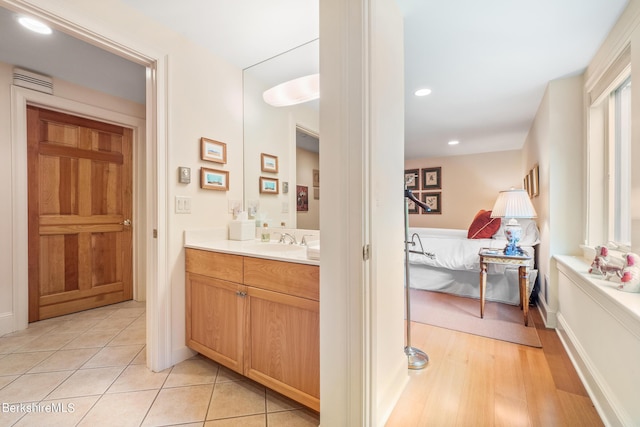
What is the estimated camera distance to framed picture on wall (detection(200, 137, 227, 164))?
2.01 metres

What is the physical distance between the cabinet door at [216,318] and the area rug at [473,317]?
1694 mm

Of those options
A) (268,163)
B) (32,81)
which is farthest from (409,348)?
(32,81)

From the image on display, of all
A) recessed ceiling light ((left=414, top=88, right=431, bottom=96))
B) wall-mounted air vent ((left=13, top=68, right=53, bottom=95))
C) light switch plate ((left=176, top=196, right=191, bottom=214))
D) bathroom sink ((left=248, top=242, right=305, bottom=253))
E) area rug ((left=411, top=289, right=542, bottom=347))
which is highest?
recessed ceiling light ((left=414, top=88, right=431, bottom=96))

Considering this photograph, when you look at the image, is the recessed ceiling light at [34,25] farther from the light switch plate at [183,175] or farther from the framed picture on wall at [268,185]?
the framed picture on wall at [268,185]

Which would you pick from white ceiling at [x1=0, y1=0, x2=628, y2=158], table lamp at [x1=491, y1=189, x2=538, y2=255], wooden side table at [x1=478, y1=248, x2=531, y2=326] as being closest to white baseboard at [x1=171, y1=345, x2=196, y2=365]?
white ceiling at [x1=0, y1=0, x2=628, y2=158]

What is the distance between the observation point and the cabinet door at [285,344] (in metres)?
1.28

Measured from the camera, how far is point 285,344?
137 cm

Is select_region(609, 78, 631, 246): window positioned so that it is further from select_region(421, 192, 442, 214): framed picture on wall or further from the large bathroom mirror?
select_region(421, 192, 442, 214): framed picture on wall

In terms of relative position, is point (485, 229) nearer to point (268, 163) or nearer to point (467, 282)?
point (467, 282)

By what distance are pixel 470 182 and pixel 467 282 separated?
3.22 m

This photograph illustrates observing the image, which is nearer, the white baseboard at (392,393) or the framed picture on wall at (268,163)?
the white baseboard at (392,393)

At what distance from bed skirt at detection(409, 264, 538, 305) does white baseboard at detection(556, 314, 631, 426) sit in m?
0.67

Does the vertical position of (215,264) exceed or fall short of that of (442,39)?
it falls short

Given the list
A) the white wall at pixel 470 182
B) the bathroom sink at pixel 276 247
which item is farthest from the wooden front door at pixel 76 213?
the white wall at pixel 470 182
